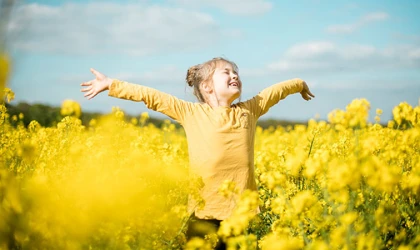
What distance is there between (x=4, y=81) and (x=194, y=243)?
102 centimetres

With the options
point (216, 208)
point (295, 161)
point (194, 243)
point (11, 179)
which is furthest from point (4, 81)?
point (216, 208)

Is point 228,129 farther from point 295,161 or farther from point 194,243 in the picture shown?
point 194,243

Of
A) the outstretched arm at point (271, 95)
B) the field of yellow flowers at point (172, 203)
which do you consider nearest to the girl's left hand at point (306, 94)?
the outstretched arm at point (271, 95)

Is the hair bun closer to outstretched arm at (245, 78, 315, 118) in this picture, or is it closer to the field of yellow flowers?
outstretched arm at (245, 78, 315, 118)

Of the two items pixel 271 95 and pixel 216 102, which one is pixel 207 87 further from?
pixel 271 95

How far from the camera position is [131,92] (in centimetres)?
289

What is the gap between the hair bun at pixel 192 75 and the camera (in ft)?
11.6

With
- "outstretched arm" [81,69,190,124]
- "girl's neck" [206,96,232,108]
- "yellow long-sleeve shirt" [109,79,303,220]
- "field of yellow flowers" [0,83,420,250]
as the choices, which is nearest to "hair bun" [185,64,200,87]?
"girl's neck" [206,96,232,108]

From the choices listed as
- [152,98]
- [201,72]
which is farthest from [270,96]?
[152,98]

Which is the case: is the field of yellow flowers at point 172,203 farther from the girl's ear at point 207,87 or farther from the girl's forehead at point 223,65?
the girl's forehead at point 223,65

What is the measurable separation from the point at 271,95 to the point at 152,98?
3.11 ft

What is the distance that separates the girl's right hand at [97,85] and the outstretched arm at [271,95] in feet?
3.43

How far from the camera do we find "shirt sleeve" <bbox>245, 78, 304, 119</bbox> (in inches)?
130

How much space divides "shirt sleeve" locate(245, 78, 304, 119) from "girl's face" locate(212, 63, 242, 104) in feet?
0.60
